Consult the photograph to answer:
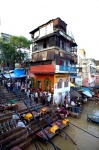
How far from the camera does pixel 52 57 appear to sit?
744 inches

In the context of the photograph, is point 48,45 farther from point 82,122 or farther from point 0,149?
point 0,149

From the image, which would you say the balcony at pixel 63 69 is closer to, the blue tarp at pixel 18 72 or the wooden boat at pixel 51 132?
the blue tarp at pixel 18 72

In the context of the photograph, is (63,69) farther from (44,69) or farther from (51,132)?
(51,132)

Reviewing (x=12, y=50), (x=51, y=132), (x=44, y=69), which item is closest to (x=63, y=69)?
(x=44, y=69)

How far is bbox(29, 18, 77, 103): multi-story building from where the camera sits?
61.6 ft

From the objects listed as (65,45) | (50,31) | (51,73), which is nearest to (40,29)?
(50,31)

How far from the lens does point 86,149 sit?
9.62 m

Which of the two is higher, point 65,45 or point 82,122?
point 65,45

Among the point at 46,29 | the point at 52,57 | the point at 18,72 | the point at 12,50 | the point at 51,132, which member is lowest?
the point at 51,132

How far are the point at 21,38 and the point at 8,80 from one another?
478 inches

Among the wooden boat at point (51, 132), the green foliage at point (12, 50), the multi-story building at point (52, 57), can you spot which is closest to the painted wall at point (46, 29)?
the multi-story building at point (52, 57)

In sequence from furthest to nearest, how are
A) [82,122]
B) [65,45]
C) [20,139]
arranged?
[65,45], [82,122], [20,139]

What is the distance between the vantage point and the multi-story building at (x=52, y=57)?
18781 mm

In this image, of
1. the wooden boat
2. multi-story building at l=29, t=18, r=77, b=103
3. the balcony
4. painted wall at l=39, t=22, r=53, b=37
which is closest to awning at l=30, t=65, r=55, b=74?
multi-story building at l=29, t=18, r=77, b=103
